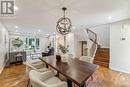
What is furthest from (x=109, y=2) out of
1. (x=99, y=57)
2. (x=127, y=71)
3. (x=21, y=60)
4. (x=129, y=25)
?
(x=21, y=60)

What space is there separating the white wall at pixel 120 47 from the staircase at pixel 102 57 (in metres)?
0.60

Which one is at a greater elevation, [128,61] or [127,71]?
[128,61]

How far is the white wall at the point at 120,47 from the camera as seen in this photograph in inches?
191

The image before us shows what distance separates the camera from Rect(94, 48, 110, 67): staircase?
20.2ft

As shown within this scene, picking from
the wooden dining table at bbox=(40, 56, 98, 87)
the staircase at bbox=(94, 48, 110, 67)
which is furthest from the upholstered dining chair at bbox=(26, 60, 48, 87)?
the staircase at bbox=(94, 48, 110, 67)

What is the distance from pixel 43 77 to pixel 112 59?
14.0 ft

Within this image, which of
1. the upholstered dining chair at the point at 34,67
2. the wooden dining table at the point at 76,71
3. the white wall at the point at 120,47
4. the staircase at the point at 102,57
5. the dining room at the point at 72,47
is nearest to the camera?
the wooden dining table at the point at 76,71

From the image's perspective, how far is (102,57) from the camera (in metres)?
6.63

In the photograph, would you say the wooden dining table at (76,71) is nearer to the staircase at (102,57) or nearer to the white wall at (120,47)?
the white wall at (120,47)

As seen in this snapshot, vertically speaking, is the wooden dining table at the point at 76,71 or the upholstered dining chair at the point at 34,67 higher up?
the wooden dining table at the point at 76,71

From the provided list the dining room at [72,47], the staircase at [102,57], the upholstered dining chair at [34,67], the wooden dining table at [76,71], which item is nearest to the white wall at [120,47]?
the dining room at [72,47]

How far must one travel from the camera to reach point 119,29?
17.2 ft

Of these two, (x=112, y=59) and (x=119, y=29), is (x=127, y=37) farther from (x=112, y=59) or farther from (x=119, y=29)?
(x=112, y=59)

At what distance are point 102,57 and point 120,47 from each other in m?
1.65
